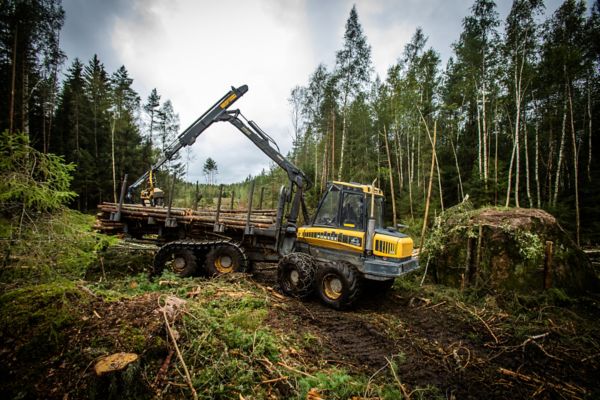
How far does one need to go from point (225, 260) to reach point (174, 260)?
1.36 meters

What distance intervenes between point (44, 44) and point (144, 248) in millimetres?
16502

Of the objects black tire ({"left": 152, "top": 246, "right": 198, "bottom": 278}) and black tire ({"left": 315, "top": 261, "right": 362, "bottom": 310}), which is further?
black tire ({"left": 152, "top": 246, "right": 198, "bottom": 278})

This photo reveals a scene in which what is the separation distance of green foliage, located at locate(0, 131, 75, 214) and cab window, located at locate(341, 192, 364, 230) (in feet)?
16.0

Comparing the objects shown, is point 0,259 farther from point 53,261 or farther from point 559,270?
point 559,270

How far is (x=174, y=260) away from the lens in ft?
23.0

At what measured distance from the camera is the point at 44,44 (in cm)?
1567

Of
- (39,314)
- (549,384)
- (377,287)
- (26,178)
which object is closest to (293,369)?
(39,314)

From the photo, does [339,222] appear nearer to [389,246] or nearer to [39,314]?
[389,246]

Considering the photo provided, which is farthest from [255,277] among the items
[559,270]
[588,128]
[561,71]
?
[588,128]

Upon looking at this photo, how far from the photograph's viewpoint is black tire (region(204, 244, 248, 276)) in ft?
22.4

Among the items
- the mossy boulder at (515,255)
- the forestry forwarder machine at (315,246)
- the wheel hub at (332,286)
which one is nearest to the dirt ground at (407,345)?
the wheel hub at (332,286)

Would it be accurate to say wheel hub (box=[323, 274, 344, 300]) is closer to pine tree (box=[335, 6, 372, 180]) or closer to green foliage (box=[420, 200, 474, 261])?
green foliage (box=[420, 200, 474, 261])

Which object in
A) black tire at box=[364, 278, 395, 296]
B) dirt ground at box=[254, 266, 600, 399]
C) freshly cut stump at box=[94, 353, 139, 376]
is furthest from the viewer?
black tire at box=[364, 278, 395, 296]

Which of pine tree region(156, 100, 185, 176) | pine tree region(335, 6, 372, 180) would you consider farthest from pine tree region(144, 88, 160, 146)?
pine tree region(335, 6, 372, 180)
